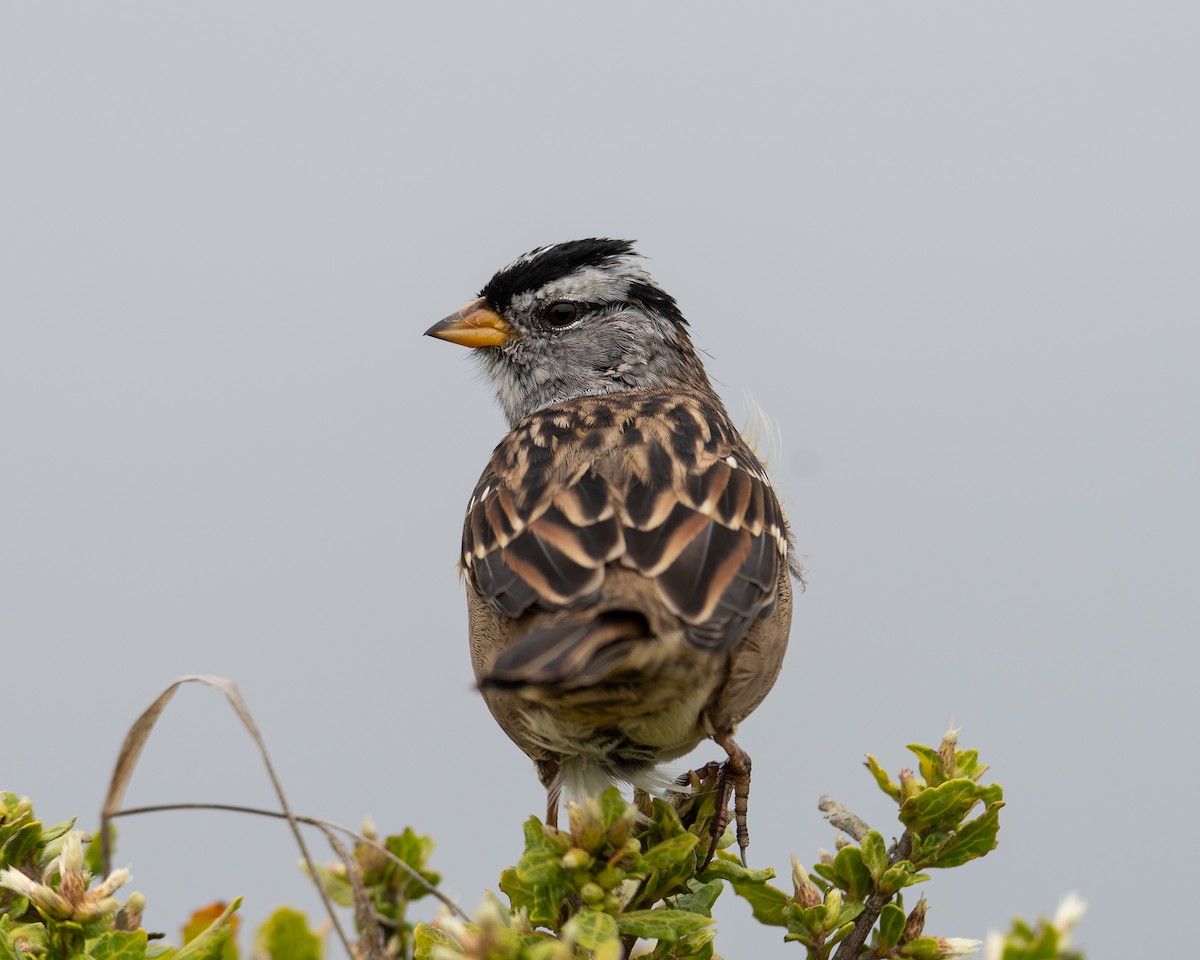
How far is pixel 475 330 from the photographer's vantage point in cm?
453

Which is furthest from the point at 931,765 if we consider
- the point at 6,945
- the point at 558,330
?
the point at 558,330

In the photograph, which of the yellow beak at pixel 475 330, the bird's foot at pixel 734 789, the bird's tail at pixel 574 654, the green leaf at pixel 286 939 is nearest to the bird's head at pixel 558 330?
the yellow beak at pixel 475 330

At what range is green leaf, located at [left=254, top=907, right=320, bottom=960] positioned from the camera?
1362mm

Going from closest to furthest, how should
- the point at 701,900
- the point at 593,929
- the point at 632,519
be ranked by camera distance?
the point at 593,929 → the point at 701,900 → the point at 632,519

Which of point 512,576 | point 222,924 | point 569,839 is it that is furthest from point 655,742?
point 222,924

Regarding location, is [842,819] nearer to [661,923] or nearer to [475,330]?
[661,923]

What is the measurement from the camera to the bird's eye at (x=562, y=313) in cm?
457

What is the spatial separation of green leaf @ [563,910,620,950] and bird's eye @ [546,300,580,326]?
9.83 ft

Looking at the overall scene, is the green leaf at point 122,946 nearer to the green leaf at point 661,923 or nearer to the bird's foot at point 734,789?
the green leaf at point 661,923

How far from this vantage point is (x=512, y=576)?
2682 millimetres

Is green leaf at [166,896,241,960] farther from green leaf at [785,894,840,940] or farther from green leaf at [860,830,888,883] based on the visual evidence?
green leaf at [860,830,888,883]

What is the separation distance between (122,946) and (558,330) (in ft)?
9.93

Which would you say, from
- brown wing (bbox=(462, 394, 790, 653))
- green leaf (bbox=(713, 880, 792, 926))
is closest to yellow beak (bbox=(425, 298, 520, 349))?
brown wing (bbox=(462, 394, 790, 653))

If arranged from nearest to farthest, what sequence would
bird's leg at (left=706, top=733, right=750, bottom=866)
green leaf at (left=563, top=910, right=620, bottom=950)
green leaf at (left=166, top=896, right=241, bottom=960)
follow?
green leaf at (left=563, top=910, right=620, bottom=950)
green leaf at (left=166, top=896, right=241, bottom=960)
bird's leg at (left=706, top=733, right=750, bottom=866)
